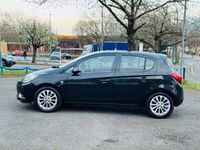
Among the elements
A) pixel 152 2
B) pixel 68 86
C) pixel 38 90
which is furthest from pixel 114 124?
pixel 152 2

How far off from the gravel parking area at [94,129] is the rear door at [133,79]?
17.9 inches

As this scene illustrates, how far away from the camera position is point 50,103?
698 centimetres

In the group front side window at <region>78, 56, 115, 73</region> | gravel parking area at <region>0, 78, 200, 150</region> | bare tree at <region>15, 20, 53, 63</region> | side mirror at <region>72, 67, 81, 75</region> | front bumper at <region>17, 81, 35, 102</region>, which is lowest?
gravel parking area at <region>0, 78, 200, 150</region>

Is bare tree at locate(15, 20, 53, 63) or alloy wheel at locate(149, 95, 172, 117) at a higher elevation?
bare tree at locate(15, 20, 53, 63)

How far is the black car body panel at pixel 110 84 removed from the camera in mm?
6906

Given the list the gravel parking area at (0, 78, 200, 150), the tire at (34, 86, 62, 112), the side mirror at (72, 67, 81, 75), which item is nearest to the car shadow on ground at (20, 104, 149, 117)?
the gravel parking area at (0, 78, 200, 150)

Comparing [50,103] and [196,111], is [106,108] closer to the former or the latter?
[50,103]

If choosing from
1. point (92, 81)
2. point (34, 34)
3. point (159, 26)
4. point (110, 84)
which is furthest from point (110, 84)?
point (34, 34)

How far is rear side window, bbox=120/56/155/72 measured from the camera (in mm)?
6988

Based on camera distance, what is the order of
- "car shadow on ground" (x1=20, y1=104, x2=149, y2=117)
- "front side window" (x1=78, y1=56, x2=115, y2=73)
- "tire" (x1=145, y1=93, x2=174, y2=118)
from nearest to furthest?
"tire" (x1=145, y1=93, x2=174, y2=118), "front side window" (x1=78, y1=56, x2=115, y2=73), "car shadow on ground" (x1=20, y1=104, x2=149, y2=117)

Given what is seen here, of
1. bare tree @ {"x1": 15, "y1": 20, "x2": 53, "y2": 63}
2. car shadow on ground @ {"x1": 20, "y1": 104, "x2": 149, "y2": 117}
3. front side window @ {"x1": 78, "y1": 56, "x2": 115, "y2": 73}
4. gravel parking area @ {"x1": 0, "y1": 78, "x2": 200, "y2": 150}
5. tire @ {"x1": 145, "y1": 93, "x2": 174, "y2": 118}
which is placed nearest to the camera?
gravel parking area @ {"x1": 0, "y1": 78, "x2": 200, "y2": 150}

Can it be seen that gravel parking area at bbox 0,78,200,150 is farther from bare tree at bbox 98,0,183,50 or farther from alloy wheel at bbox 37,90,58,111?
bare tree at bbox 98,0,183,50

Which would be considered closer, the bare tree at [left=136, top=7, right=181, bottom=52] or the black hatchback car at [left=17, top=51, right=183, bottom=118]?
the black hatchback car at [left=17, top=51, right=183, bottom=118]

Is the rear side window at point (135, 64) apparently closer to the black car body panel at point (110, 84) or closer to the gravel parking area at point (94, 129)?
the black car body panel at point (110, 84)
